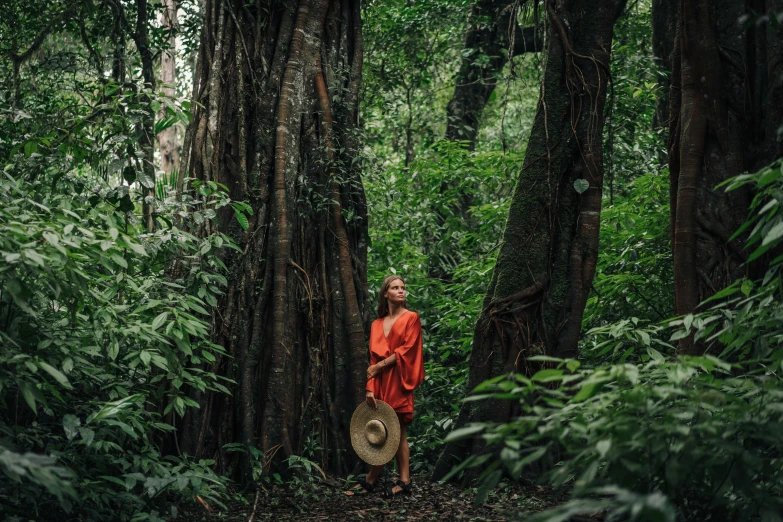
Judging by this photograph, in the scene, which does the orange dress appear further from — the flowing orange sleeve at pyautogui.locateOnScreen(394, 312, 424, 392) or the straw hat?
the straw hat

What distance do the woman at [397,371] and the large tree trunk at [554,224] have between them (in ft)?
1.55

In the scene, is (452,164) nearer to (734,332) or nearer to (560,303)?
(560,303)

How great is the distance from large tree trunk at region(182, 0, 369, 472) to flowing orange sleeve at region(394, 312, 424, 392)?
0.52 m

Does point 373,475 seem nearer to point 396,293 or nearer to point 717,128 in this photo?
point 396,293

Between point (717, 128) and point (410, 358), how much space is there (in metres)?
2.94

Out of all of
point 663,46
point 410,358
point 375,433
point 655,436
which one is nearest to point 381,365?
point 410,358

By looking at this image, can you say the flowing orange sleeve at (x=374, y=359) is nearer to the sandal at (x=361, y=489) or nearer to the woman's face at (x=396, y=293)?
the woman's face at (x=396, y=293)

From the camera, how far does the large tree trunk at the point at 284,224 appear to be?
613 centimetres

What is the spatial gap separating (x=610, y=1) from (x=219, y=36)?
341 cm

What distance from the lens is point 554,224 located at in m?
6.42

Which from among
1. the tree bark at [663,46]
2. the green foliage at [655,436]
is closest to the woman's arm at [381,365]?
the green foliage at [655,436]

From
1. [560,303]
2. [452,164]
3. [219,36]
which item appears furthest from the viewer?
[452,164]

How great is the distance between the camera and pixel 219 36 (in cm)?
671

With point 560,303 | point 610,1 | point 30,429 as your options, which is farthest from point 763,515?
point 610,1
